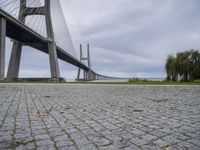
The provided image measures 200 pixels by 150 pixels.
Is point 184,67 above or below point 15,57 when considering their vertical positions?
below

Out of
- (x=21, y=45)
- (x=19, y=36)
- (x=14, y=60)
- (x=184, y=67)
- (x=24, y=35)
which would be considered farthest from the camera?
(x=21, y=45)

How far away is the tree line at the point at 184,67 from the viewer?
24.3 metres

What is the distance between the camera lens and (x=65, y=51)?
2978 cm

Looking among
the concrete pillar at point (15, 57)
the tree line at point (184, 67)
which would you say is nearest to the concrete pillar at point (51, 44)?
the concrete pillar at point (15, 57)

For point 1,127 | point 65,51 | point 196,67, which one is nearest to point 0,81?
point 65,51

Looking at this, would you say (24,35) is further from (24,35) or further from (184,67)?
(184,67)

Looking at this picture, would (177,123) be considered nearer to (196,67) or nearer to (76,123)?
(76,123)

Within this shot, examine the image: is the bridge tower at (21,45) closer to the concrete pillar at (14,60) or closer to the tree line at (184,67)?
the concrete pillar at (14,60)

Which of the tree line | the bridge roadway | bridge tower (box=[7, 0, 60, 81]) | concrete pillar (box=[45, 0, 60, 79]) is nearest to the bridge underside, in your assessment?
the bridge roadway

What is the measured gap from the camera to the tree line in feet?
79.7

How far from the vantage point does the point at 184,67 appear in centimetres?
2431

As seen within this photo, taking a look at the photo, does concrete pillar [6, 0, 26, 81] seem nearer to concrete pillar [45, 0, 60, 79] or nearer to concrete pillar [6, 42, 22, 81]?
concrete pillar [6, 42, 22, 81]

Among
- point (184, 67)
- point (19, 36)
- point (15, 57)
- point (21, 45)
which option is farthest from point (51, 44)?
point (184, 67)

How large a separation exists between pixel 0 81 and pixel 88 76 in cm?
3003
